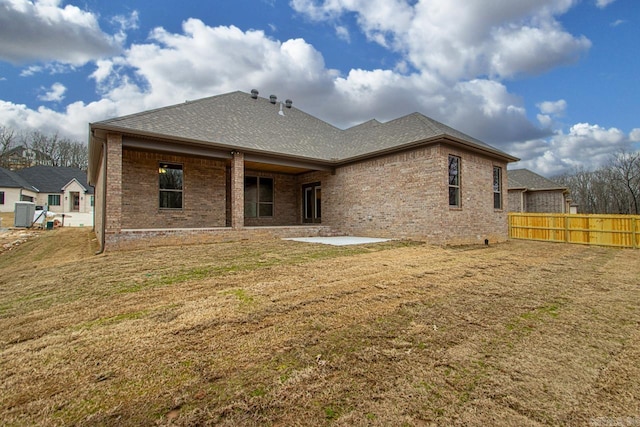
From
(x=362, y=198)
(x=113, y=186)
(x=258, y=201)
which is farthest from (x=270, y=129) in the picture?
(x=113, y=186)

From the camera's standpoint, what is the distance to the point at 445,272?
20.0 ft

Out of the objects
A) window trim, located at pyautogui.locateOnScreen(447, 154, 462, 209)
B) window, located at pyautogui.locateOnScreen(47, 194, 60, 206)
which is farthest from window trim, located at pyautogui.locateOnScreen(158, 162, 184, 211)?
window, located at pyautogui.locateOnScreen(47, 194, 60, 206)

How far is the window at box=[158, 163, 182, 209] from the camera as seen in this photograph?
1097 cm

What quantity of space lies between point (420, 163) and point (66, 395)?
1046 cm

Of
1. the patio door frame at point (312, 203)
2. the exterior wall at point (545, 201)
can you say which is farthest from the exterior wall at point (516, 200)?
the patio door frame at point (312, 203)

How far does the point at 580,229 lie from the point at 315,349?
51.3 feet

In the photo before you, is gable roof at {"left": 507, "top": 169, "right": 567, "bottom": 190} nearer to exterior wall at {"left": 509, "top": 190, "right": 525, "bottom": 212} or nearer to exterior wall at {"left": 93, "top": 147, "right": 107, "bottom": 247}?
exterior wall at {"left": 509, "top": 190, "right": 525, "bottom": 212}

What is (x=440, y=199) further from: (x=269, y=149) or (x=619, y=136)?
(x=619, y=136)

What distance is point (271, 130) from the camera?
13.9 meters

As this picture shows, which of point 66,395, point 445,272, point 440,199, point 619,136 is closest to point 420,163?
point 440,199

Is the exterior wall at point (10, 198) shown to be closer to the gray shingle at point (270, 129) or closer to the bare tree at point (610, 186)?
the gray shingle at point (270, 129)

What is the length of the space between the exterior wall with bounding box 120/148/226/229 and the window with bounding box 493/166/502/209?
11.7m

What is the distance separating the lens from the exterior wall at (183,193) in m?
10.3

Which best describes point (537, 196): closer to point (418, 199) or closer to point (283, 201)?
point (418, 199)
